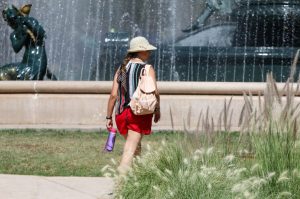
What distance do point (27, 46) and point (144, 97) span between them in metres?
9.03

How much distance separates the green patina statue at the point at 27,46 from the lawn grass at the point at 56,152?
9.77 feet

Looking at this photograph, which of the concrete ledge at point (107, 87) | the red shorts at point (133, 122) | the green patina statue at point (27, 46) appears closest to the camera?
the red shorts at point (133, 122)

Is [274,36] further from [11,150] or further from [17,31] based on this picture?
[11,150]

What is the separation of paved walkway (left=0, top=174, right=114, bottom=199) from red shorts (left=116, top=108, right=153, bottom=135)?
0.60 meters

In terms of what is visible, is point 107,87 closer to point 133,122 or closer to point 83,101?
point 83,101

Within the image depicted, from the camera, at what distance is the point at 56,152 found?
10.8 meters

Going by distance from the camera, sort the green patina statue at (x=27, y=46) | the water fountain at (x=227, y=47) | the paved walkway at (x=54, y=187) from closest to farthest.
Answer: the paved walkway at (x=54, y=187) → the green patina statue at (x=27, y=46) → the water fountain at (x=227, y=47)

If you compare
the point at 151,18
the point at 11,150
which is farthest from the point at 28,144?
the point at 151,18

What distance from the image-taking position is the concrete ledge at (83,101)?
13555mm

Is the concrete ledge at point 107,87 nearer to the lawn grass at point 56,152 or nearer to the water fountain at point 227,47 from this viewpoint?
the lawn grass at point 56,152

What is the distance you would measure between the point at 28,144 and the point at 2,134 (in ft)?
4.15

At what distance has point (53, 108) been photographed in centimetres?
1400

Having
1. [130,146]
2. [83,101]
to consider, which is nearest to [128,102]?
[130,146]

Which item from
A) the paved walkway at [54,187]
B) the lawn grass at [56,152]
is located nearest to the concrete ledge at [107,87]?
the lawn grass at [56,152]
